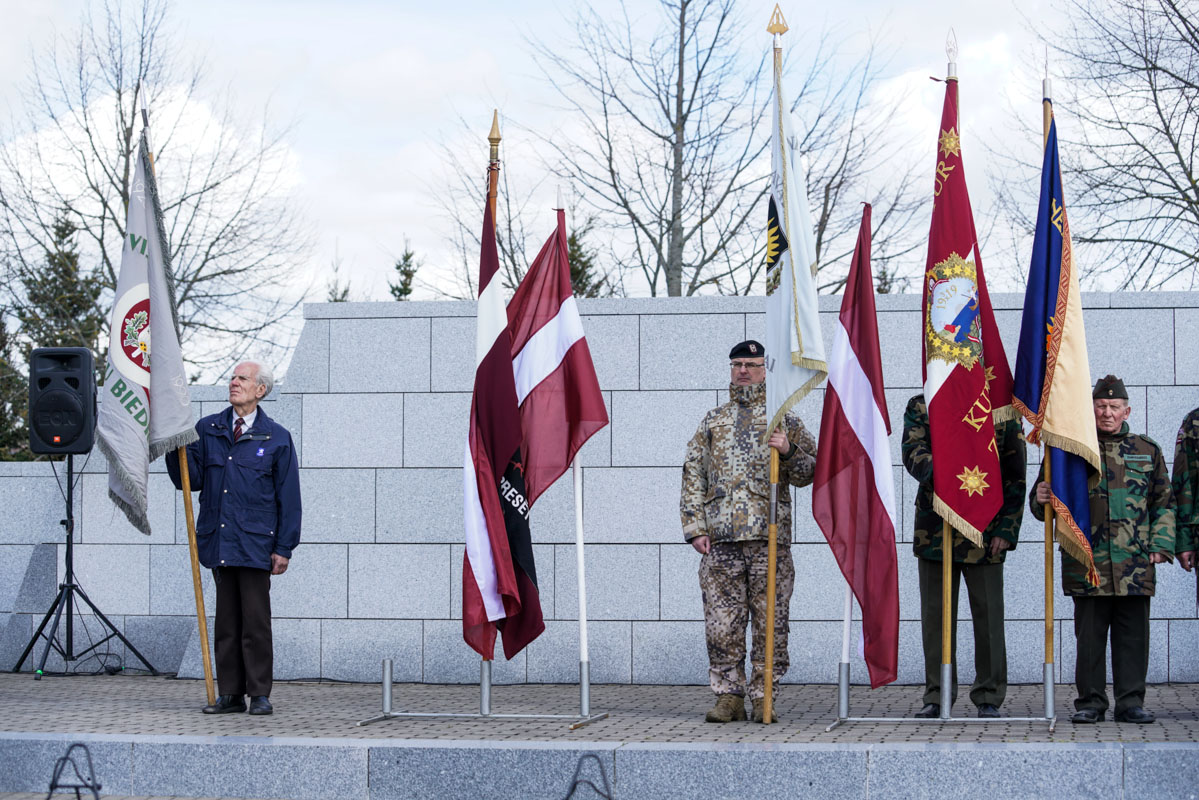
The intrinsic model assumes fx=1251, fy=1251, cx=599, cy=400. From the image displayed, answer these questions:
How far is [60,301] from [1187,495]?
769 inches

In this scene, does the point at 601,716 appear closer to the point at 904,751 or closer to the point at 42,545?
the point at 904,751

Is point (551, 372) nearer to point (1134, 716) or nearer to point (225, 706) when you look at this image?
point (225, 706)

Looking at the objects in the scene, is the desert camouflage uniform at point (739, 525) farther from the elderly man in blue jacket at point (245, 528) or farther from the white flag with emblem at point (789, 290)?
the elderly man in blue jacket at point (245, 528)

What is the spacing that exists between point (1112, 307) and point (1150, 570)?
99.1 inches

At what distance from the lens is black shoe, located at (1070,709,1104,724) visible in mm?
6055

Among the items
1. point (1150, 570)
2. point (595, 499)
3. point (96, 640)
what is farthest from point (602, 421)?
point (96, 640)

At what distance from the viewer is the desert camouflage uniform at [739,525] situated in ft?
20.9

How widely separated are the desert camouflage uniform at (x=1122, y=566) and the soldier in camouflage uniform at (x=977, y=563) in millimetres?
251

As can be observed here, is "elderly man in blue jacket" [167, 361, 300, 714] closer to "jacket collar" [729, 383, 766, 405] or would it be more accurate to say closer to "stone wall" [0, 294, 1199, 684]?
"stone wall" [0, 294, 1199, 684]

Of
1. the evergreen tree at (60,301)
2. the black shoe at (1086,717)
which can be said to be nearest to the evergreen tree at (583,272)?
the evergreen tree at (60,301)

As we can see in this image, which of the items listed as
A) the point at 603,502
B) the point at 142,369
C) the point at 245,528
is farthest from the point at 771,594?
the point at 142,369

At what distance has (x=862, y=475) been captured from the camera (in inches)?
247

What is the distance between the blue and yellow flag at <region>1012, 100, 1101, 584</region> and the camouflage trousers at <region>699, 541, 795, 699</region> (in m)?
1.39

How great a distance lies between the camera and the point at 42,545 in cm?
982
